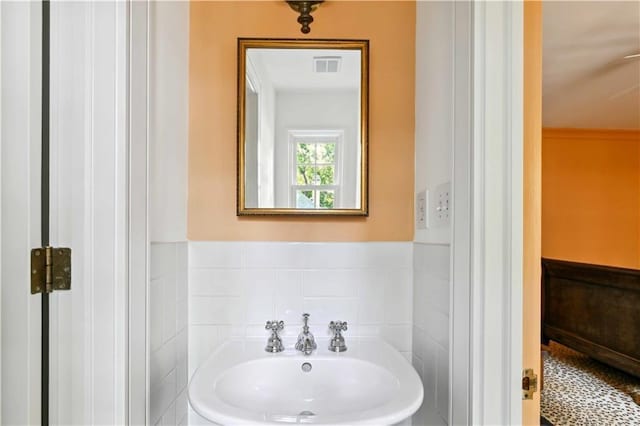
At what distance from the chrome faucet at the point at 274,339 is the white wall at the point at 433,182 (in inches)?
18.6

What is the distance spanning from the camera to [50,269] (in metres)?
0.85

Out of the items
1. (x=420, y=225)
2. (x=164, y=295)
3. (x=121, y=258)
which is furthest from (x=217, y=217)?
(x=420, y=225)

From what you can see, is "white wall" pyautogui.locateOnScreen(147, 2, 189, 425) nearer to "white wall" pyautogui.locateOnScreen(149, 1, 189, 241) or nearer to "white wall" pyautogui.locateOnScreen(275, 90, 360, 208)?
"white wall" pyautogui.locateOnScreen(149, 1, 189, 241)

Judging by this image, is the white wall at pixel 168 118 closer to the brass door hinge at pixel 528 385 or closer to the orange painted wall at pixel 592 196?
the brass door hinge at pixel 528 385

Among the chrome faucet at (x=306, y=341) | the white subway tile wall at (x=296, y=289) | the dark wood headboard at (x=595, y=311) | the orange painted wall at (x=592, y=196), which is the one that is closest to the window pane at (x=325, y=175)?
the white subway tile wall at (x=296, y=289)

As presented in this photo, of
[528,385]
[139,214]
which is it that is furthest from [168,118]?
[528,385]

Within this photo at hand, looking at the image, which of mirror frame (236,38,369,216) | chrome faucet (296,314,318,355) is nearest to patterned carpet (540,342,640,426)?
chrome faucet (296,314,318,355)

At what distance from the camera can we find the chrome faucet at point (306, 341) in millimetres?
1277

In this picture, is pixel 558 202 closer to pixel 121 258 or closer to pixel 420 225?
pixel 420 225

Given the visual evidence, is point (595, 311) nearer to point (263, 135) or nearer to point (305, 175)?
point (305, 175)

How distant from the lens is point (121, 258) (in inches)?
35.6

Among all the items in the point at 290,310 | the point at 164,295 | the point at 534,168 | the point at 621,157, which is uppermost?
the point at 621,157

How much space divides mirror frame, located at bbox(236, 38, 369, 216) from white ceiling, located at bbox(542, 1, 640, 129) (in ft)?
4.41

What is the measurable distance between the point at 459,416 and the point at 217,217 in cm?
98
